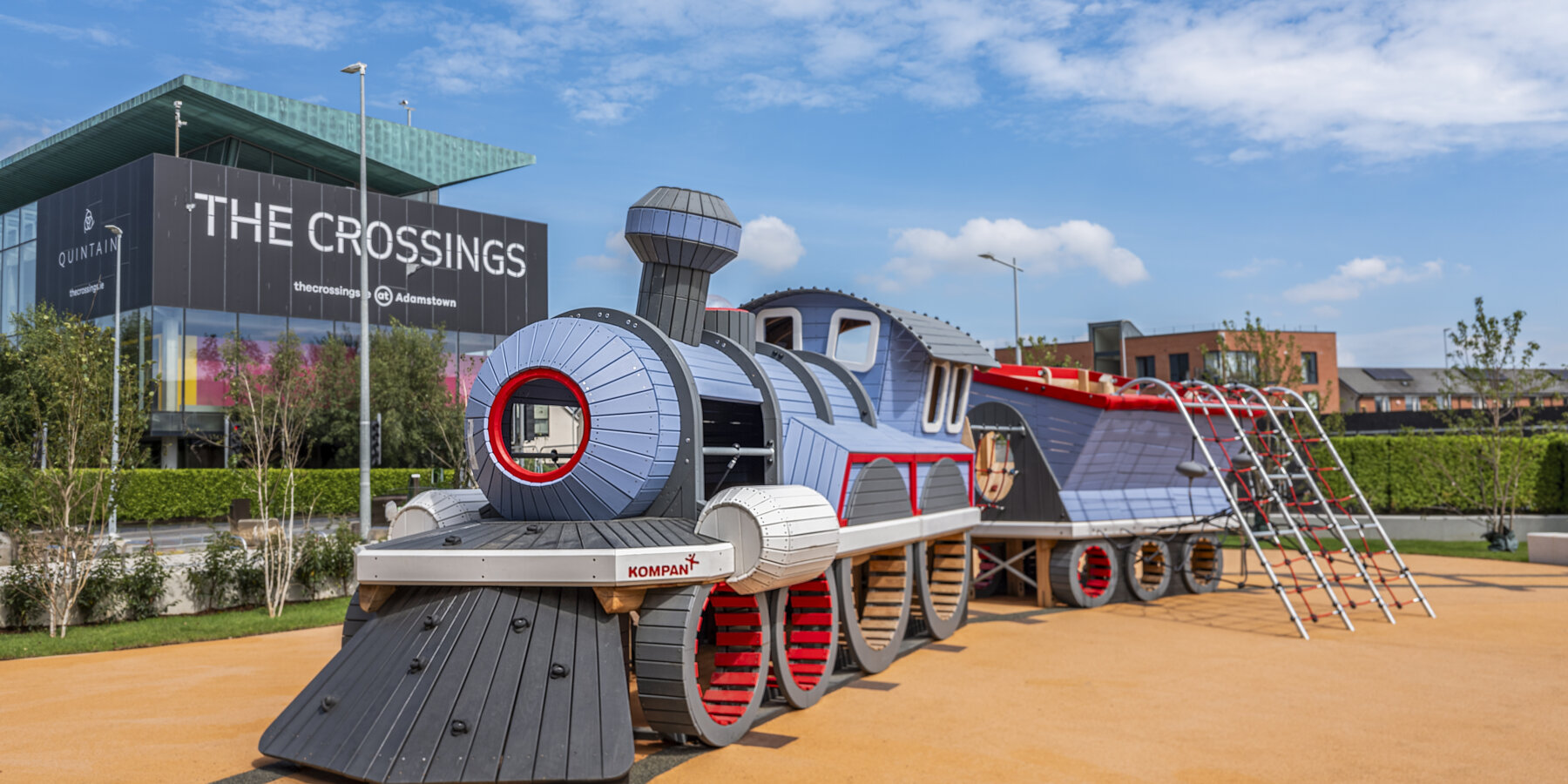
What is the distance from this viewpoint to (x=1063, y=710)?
9984mm

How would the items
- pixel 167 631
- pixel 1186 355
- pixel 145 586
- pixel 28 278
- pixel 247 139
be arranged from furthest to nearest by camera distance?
pixel 1186 355 < pixel 28 278 < pixel 247 139 < pixel 145 586 < pixel 167 631

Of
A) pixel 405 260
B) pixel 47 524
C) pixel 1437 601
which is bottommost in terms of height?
pixel 1437 601

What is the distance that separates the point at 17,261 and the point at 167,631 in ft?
131

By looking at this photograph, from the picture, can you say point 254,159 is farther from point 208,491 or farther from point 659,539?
point 659,539

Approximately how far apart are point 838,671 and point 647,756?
3.94m

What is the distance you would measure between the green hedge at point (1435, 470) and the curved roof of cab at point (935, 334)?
18.7 meters

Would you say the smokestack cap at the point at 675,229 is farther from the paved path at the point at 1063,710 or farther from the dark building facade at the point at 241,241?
the dark building facade at the point at 241,241

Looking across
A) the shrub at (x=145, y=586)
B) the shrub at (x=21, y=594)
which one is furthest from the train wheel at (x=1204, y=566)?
the shrub at (x=21, y=594)

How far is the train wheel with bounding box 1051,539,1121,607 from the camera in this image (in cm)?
1681

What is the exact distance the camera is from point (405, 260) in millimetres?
42750

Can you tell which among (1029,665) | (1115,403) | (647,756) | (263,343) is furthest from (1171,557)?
(263,343)

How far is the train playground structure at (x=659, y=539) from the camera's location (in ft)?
22.9

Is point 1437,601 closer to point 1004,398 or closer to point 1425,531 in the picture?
point 1004,398

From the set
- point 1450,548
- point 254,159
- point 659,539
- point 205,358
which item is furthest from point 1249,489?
point 254,159
